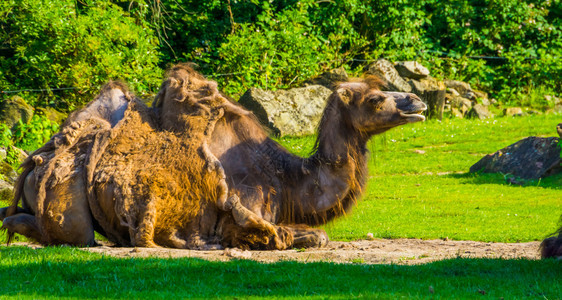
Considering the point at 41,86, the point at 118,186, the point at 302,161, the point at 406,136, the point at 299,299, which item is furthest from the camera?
the point at 406,136

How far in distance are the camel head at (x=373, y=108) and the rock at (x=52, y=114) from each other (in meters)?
11.2

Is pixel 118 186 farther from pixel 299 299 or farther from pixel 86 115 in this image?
pixel 299 299

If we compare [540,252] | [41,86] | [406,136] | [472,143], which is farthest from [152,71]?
[540,252]

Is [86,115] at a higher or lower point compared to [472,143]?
higher

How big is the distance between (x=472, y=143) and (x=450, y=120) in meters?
3.09

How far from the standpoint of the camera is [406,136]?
2031cm

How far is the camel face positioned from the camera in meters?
8.13

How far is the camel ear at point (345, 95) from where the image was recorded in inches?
328

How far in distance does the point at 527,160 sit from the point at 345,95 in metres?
8.52

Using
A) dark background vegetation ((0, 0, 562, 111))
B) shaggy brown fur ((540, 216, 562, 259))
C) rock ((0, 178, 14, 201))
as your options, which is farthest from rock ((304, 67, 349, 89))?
shaggy brown fur ((540, 216, 562, 259))

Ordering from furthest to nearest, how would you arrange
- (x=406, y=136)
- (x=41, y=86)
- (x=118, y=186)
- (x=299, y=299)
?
(x=406, y=136), (x=41, y=86), (x=118, y=186), (x=299, y=299)

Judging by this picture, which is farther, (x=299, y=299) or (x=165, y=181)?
(x=165, y=181)

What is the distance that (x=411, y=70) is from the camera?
22594 millimetres

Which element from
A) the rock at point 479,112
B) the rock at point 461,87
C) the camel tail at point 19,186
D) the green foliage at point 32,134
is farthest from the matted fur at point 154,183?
the rock at point 461,87
